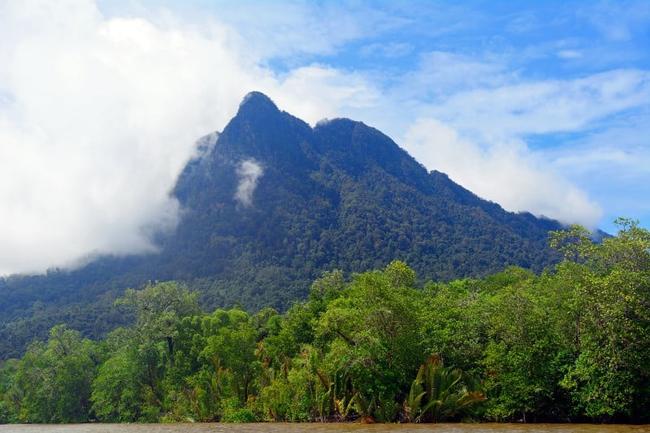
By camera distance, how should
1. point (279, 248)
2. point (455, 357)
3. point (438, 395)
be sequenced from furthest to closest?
point (279, 248) < point (455, 357) < point (438, 395)

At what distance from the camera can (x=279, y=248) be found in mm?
161500

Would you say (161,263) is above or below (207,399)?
above

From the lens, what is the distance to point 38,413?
57594 millimetres

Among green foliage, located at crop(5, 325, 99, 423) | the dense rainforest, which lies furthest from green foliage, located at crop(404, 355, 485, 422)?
green foliage, located at crop(5, 325, 99, 423)

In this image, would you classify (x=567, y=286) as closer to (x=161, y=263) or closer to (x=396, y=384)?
(x=396, y=384)

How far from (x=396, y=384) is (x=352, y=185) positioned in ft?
526

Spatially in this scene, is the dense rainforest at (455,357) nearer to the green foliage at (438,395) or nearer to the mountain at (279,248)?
the green foliage at (438,395)

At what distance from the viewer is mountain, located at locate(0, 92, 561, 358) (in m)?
140

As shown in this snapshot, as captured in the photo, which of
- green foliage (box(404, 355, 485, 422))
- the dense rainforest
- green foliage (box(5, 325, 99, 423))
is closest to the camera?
the dense rainforest

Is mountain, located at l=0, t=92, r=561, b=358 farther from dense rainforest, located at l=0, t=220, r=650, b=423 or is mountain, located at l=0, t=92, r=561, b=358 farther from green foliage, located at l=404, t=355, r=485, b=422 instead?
green foliage, located at l=404, t=355, r=485, b=422

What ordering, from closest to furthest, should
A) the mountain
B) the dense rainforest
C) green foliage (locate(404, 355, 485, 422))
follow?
the dense rainforest
green foliage (locate(404, 355, 485, 422))
the mountain

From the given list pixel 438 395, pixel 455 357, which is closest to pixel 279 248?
pixel 455 357

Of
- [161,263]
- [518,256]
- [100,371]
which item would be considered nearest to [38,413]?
[100,371]

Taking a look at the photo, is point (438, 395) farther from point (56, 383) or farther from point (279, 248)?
point (279, 248)
